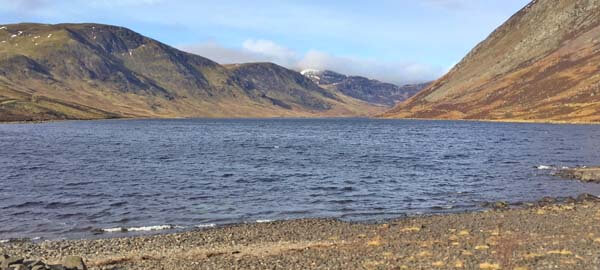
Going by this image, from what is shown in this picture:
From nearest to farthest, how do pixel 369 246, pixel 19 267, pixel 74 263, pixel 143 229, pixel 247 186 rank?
pixel 19 267, pixel 74 263, pixel 369 246, pixel 143 229, pixel 247 186

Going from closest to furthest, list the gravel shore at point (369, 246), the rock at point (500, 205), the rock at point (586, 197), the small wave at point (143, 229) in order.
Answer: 1. the gravel shore at point (369, 246)
2. the small wave at point (143, 229)
3. the rock at point (500, 205)
4. the rock at point (586, 197)

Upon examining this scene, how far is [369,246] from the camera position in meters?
29.8

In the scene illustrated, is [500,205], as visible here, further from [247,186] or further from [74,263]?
[74,263]

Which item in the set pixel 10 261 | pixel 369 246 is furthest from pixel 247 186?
pixel 10 261

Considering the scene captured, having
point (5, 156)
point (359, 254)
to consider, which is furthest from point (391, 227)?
point (5, 156)

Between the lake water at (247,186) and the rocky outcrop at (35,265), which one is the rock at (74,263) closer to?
the rocky outcrop at (35,265)

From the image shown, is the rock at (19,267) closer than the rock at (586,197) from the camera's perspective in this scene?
Yes

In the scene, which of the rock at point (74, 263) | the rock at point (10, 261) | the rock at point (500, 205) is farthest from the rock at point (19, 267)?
the rock at point (500, 205)

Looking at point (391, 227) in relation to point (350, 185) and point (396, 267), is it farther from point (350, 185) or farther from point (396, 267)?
point (350, 185)

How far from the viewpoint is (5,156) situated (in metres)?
96.8

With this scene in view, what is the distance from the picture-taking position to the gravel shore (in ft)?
82.4

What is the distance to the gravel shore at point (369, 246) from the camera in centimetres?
2512

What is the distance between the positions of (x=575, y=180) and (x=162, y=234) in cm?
4874

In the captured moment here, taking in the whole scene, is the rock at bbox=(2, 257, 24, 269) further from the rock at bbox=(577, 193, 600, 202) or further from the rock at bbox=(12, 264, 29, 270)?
the rock at bbox=(577, 193, 600, 202)
